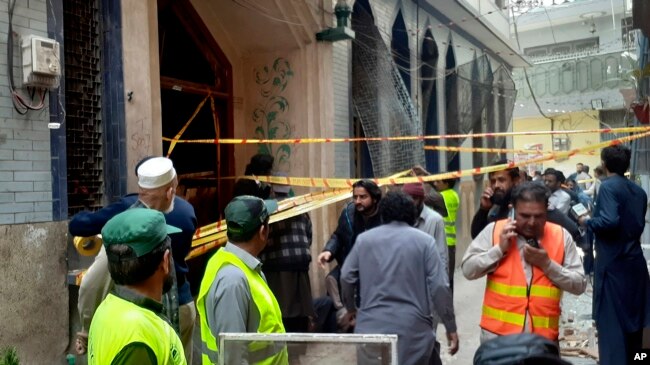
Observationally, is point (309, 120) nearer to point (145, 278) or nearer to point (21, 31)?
point (21, 31)

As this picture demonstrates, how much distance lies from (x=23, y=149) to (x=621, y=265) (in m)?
4.70

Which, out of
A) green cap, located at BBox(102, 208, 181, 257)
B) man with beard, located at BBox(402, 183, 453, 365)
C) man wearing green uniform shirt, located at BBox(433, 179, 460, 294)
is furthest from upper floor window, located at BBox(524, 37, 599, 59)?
green cap, located at BBox(102, 208, 181, 257)

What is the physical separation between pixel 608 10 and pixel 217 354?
3115 cm

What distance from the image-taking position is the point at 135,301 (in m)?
1.92

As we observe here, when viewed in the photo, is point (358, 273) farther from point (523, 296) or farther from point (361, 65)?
point (361, 65)

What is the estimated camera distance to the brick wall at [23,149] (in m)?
3.95

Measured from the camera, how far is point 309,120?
7508 millimetres

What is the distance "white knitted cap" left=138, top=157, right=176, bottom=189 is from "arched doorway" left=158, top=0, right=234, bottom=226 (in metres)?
3.37

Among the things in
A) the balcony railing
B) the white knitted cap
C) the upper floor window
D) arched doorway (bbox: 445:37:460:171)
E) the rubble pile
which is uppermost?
the upper floor window

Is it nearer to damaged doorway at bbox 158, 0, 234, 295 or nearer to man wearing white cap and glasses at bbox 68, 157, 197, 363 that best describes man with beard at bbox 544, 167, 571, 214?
damaged doorway at bbox 158, 0, 234, 295

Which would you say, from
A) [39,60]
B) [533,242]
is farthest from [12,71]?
[533,242]

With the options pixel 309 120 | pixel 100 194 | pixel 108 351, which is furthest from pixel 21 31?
pixel 309 120

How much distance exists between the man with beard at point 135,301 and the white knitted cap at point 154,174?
52.8 inches

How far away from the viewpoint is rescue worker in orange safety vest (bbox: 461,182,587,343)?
326cm
